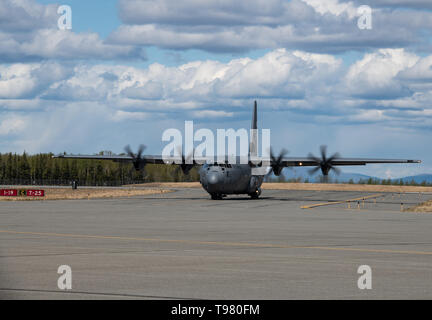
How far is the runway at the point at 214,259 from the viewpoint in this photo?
12273 mm

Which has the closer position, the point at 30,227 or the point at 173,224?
the point at 30,227

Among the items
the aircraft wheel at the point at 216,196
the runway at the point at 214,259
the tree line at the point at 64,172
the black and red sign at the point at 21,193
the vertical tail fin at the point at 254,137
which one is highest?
the tree line at the point at 64,172

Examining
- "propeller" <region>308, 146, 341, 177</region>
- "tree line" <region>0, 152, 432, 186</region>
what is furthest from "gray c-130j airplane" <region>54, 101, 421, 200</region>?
"tree line" <region>0, 152, 432, 186</region>

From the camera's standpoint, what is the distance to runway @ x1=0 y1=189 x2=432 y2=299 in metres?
12.3

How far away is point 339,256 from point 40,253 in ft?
27.1

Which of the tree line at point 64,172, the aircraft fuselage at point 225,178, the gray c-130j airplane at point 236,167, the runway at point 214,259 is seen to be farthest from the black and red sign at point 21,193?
the tree line at point 64,172

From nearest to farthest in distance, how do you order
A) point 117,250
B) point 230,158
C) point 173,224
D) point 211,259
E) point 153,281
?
point 153,281 < point 211,259 < point 117,250 < point 173,224 < point 230,158

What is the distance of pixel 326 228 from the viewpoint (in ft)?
96.0

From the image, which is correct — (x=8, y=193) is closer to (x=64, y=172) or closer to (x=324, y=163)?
(x=324, y=163)

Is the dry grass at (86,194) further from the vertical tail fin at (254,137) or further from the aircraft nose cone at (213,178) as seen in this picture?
the vertical tail fin at (254,137)

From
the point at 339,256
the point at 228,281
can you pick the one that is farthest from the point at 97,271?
the point at 339,256

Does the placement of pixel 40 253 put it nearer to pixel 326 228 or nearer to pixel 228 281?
pixel 228 281

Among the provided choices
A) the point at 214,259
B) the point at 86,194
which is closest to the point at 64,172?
the point at 86,194

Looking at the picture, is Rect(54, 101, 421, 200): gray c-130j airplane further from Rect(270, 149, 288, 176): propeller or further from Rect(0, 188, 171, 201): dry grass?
Rect(0, 188, 171, 201): dry grass
